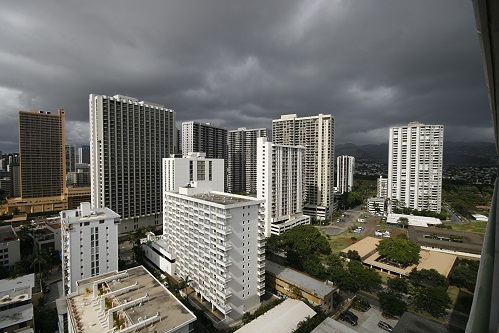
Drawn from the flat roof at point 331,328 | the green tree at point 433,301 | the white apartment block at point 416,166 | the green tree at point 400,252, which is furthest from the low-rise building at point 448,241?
the flat roof at point 331,328

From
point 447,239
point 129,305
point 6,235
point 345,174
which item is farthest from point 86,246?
point 345,174

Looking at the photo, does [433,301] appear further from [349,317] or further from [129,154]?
[129,154]

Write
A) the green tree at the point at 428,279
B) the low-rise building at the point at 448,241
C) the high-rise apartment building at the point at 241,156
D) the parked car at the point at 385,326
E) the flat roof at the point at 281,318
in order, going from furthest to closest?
the high-rise apartment building at the point at 241,156
the low-rise building at the point at 448,241
the green tree at the point at 428,279
the parked car at the point at 385,326
the flat roof at the point at 281,318

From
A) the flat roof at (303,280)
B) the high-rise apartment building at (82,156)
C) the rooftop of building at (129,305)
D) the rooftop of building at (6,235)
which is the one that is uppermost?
the high-rise apartment building at (82,156)

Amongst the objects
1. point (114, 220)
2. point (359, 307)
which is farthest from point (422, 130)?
point (114, 220)

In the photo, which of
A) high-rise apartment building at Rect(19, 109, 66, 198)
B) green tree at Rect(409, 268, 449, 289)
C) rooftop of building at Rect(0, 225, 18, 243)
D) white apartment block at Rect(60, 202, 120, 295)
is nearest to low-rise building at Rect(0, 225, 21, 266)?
rooftop of building at Rect(0, 225, 18, 243)

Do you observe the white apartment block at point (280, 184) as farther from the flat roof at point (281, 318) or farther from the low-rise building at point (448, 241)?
the flat roof at point (281, 318)

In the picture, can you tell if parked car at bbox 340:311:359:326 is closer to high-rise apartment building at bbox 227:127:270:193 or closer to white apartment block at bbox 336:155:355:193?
high-rise apartment building at bbox 227:127:270:193
